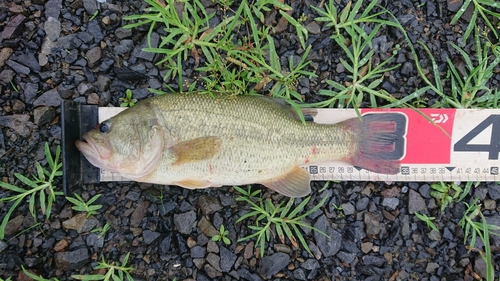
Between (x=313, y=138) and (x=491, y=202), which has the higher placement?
(x=313, y=138)

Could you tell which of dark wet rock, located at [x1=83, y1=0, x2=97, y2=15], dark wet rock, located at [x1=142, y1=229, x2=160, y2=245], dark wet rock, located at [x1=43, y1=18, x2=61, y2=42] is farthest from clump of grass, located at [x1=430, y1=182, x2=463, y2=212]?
dark wet rock, located at [x1=43, y1=18, x2=61, y2=42]

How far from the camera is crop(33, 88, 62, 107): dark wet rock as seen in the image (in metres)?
3.59

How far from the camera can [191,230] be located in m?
3.64

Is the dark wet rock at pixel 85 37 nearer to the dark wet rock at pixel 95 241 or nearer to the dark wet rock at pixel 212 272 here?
the dark wet rock at pixel 95 241

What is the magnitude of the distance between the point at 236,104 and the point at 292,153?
648 millimetres

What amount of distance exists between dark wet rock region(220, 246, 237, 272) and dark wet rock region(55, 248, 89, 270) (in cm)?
125

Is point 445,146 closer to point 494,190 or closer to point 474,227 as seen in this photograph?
point 494,190

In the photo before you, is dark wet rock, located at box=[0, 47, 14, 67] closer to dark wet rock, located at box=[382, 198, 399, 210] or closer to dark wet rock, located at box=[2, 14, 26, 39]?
dark wet rock, located at box=[2, 14, 26, 39]

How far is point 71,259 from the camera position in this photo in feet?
11.6

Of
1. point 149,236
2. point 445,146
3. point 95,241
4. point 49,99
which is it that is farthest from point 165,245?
point 445,146

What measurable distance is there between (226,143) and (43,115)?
1773 mm

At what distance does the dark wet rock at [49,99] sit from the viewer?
3.59m

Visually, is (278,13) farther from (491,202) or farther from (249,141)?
(491,202)

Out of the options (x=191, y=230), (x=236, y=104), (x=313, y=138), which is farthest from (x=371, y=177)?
(x=191, y=230)
